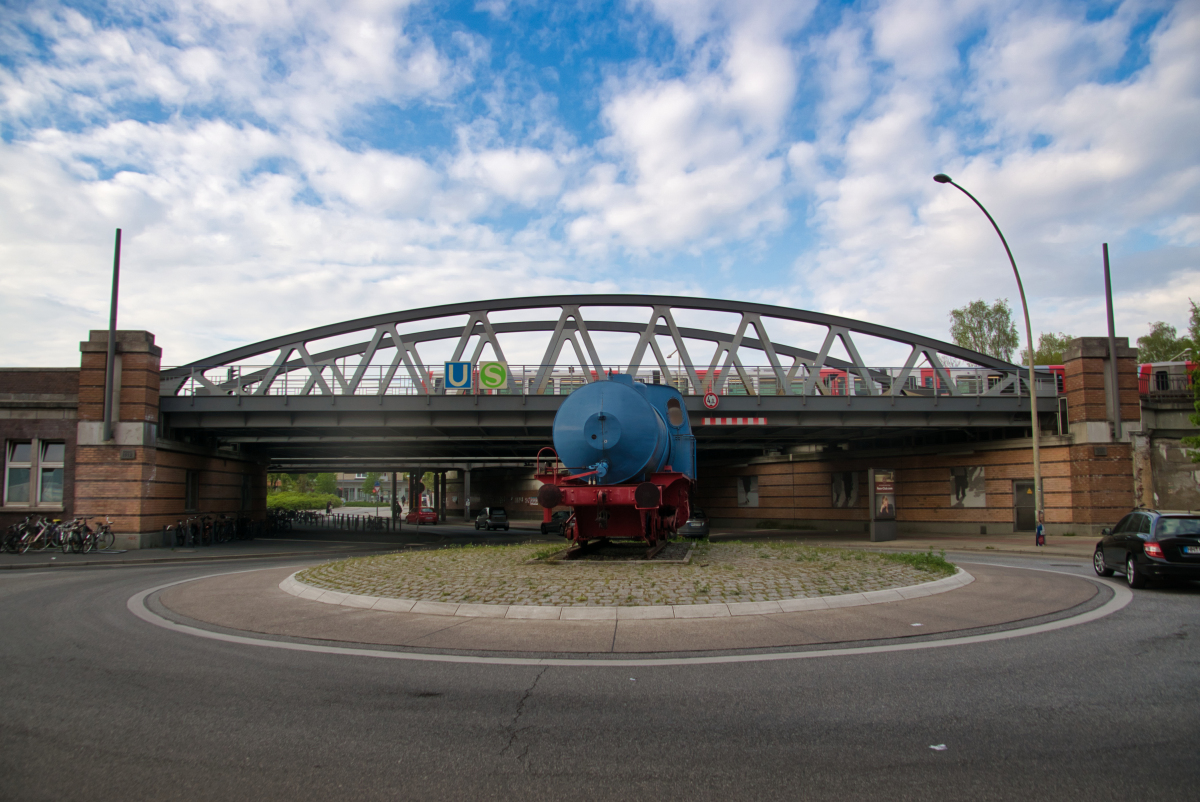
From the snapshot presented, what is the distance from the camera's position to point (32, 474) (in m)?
24.2

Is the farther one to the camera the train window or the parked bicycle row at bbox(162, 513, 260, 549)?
the parked bicycle row at bbox(162, 513, 260, 549)

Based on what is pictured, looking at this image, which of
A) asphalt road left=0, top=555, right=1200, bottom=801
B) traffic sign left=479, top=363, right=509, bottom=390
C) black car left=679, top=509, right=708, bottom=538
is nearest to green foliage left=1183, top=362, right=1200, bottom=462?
black car left=679, top=509, right=708, bottom=538

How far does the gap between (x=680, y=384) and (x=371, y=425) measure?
1247 cm

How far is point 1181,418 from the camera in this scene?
25984 mm

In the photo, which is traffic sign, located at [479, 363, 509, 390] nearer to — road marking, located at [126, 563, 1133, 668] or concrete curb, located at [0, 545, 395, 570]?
concrete curb, located at [0, 545, 395, 570]

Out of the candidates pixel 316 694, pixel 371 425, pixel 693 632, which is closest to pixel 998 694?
pixel 693 632

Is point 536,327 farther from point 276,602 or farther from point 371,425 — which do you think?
point 276,602

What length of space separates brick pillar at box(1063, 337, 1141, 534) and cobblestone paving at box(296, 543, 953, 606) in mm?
15424

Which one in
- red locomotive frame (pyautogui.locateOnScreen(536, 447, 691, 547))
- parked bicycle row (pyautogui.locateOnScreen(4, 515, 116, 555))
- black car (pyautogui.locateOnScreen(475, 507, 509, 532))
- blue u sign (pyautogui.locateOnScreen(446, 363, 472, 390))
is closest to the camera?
red locomotive frame (pyautogui.locateOnScreen(536, 447, 691, 547))

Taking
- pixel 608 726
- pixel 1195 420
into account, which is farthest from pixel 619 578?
pixel 1195 420

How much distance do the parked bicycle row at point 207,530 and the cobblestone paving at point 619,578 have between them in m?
14.9

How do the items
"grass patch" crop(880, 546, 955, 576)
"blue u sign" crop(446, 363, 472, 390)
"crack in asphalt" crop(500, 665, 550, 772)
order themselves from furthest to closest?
"blue u sign" crop(446, 363, 472, 390)
"grass patch" crop(880, 546, 955, 576)
"crack in asphalt" crop(500, 665, 550, 772)

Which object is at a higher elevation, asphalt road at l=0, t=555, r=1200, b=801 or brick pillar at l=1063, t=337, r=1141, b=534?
brick pillar at l=1063, t=337, r=1141, b=534

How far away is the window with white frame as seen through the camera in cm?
2411
